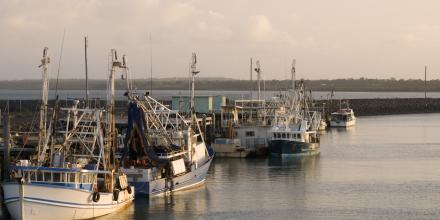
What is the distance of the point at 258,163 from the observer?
219ft

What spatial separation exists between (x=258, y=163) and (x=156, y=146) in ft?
59.3

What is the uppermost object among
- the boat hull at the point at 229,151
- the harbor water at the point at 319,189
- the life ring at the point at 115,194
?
the boat hull at the point at 229,151

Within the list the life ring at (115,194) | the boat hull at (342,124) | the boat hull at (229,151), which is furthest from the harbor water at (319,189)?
the boat hull at (342,124)

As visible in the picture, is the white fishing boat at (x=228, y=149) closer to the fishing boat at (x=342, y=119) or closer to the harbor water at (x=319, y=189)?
the harbor water at (x=319, y=189)

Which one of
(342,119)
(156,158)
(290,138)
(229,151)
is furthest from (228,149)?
(342,119)

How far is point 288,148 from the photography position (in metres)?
70.6

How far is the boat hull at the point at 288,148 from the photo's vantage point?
70.2 meters

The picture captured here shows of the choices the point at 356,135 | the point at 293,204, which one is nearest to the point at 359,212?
the point at 293,204

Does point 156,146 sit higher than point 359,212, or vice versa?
point 156,146

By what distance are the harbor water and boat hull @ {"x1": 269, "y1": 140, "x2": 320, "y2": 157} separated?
4.20 feet

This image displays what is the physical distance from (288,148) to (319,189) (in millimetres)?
18480

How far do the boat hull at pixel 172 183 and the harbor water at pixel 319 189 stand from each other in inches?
18.7

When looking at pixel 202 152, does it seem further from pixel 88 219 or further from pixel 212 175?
pixel 88 219

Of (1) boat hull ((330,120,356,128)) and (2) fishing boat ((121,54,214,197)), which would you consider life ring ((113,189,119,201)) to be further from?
(1) boat hull ((330,120,356,128))
